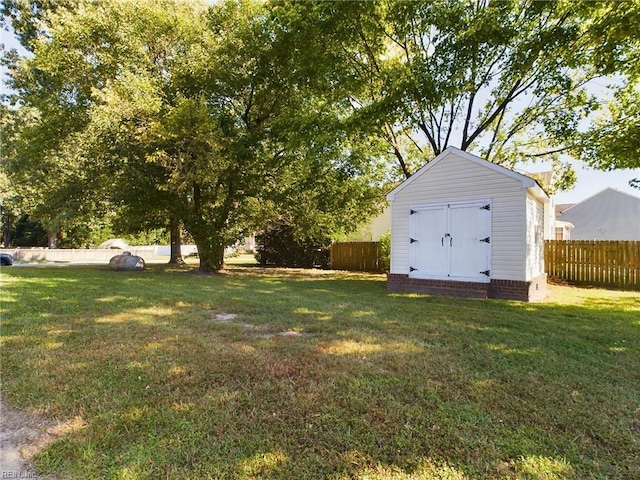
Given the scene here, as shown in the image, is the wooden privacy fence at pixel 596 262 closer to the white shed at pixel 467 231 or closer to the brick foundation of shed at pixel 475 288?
the white shed at pixel 467 231

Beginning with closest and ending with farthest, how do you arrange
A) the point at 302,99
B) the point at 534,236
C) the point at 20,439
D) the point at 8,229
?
1. the point at 20,439
2. the point at 534,236
3. the point at 302,99
4. the point at 8,229

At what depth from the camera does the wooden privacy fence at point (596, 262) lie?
10867mm

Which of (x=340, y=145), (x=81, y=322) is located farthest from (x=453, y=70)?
(x=81, y=322)

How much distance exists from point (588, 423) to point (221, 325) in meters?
4.17

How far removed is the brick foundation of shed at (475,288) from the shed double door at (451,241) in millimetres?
164

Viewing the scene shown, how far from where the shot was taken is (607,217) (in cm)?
2827

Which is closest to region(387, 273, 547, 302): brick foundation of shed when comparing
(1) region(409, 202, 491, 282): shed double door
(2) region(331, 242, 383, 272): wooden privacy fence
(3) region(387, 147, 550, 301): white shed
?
(3) region(387, 147, 550, 301): white shed

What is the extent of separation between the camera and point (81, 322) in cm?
514

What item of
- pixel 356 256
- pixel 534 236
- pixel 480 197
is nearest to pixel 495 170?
pixel 480 197

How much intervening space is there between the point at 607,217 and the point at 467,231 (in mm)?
27310

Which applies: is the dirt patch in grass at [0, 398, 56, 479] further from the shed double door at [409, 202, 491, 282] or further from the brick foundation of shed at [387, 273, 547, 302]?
the shed double door at [409, 202, 491, 282]

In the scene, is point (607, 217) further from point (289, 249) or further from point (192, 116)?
point (192, 116)

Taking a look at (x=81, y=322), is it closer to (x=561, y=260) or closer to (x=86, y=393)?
(x=86, y=393)

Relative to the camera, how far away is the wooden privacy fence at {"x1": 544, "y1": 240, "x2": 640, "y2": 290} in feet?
35.7
